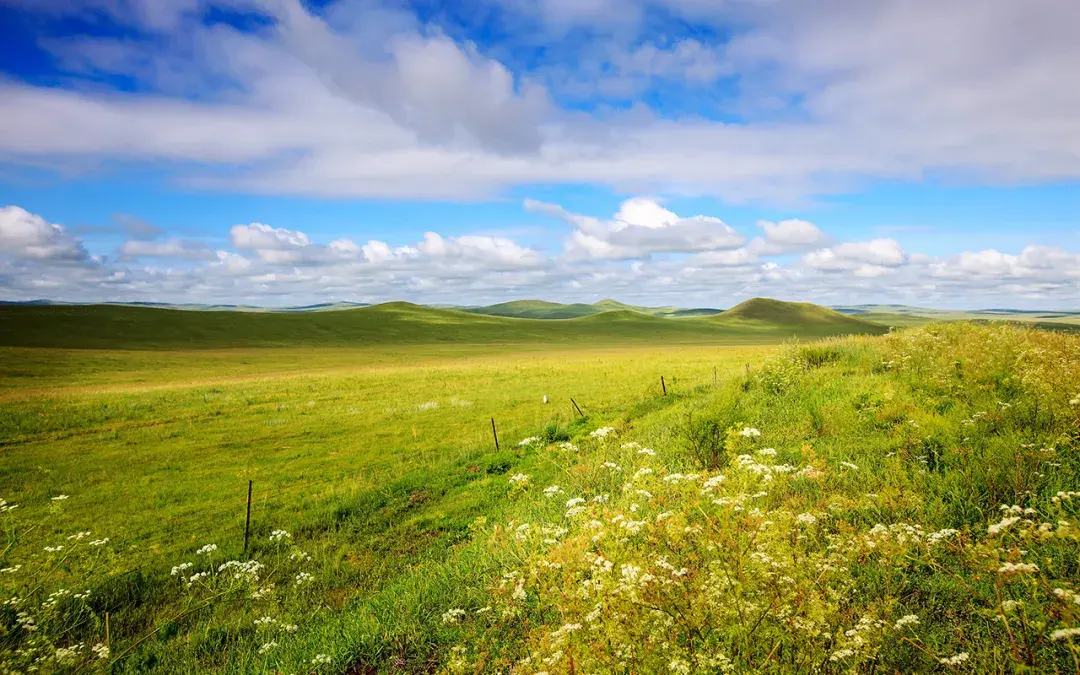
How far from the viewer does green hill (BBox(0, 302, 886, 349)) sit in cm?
9044

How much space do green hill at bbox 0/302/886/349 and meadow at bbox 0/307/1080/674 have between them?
7923cm

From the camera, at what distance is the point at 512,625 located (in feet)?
21.0

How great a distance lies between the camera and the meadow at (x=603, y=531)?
164 inches

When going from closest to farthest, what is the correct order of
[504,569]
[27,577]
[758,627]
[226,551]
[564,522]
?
[758,627] → [504,569] → [564,522] → [27,577] → [226,551]

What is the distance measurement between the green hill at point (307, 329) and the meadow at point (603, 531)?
79.2 metres

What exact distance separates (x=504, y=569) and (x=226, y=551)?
8.20 meters

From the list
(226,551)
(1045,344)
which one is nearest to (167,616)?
(226,551)

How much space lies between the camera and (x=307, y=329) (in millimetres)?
113812

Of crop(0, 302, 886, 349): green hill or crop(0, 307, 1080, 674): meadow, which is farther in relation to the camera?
→ crop(0, 302, 886, 349): green hill

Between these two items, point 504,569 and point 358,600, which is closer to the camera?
point 504,569

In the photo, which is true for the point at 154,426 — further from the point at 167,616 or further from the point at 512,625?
the point at 512,625

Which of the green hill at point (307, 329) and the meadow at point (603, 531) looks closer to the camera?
the meadow at point (603, 531)

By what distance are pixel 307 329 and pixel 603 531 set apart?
4781 inches

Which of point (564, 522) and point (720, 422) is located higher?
point (720, 422)
